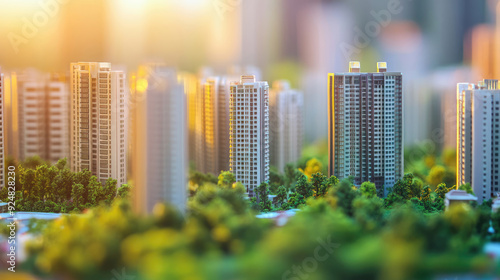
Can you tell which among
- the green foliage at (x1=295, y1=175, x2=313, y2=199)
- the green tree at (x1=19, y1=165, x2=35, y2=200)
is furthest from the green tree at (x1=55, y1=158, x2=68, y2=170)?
the green foliage at (x1=295, y1=175, x2=313, y2=199)

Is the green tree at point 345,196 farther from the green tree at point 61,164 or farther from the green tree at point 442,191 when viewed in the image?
the green tree at point 61,164

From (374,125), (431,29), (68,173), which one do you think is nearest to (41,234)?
(68,173)

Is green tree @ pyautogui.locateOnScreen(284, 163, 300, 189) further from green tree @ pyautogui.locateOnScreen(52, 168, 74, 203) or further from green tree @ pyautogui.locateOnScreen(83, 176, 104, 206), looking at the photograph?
green tree @ pyautogui.locateOnScreen(52, 168, 74, 203)

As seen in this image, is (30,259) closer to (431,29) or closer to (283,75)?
(283,75)

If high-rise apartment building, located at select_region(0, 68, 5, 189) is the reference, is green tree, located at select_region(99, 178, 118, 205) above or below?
below

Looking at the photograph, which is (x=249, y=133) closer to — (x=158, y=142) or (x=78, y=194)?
(x=78, y=194)

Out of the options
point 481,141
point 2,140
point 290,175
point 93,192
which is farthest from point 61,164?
point 481,141

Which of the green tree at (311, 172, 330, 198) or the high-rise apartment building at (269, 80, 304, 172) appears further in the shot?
the high-rise apartment building at (269, 80, 304, 172)
